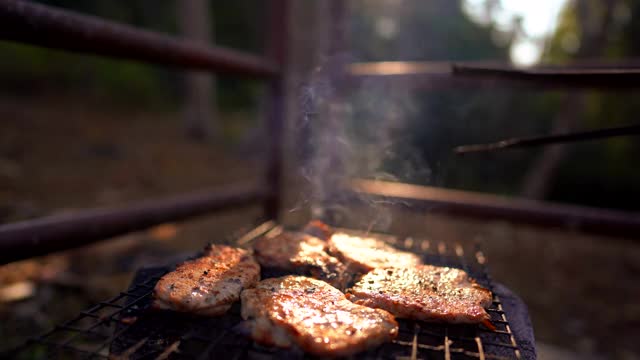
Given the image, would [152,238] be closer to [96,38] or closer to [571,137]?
[96,38]

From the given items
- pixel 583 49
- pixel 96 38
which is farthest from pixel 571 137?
pixel 583 49

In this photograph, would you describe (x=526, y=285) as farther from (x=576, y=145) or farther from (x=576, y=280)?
(x=576, y=145)

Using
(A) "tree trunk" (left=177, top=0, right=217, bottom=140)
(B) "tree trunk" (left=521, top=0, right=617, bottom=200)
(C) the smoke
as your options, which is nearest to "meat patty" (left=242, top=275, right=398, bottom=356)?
(C) the smoke

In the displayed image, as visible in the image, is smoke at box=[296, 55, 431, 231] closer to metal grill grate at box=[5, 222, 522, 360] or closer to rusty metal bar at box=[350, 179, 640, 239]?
rusty metal bar at box=[350, 179, 640, 239]

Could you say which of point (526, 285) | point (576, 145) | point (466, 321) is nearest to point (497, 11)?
point (576, 145)

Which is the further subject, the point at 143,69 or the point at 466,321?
the point at 143,69
